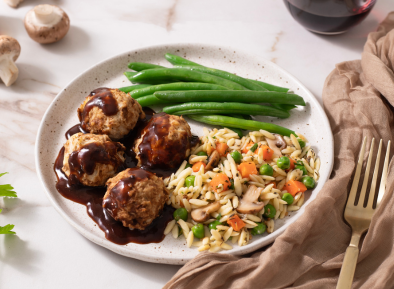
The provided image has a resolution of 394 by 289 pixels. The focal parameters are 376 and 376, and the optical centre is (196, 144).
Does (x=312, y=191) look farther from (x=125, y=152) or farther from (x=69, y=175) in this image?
(x=69, y=175)

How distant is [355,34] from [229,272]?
4585 millimetres

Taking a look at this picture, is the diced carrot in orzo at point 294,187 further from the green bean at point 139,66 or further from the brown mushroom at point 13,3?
the brown mushroom at point 13,3

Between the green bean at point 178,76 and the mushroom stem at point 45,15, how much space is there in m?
1.69

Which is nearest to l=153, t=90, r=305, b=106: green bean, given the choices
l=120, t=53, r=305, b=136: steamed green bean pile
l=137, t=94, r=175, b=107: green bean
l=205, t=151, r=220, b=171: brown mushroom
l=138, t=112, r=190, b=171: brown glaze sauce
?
l=120, t=53, r=305, b=136: steamed green bean pile

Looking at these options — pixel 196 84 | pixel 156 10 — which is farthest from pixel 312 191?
pixel 156 10

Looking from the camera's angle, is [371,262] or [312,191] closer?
[371,262]

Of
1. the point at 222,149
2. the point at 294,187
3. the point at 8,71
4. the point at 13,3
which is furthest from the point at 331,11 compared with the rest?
the point at 13,3

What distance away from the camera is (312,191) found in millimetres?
4129

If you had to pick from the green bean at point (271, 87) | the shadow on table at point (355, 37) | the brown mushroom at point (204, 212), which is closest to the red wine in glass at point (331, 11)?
the shadow on table at point (355, 37)

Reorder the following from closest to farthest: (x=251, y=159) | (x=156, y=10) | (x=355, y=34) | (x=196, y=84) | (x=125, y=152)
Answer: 1. (x=251, y=159)
2. (x=125, y=152)
3. (x=196, y=84)
4. (x=355, y=34)
5. (x=156, y=10)

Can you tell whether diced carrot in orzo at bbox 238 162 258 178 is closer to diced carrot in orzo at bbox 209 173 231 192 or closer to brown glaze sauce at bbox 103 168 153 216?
diced carrot in orzo at bbox 209 173 231 192

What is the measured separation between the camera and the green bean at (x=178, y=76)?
16.3ft

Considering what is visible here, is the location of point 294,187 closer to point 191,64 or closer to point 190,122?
point 190,122

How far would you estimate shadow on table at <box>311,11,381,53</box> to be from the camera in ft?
19.6
